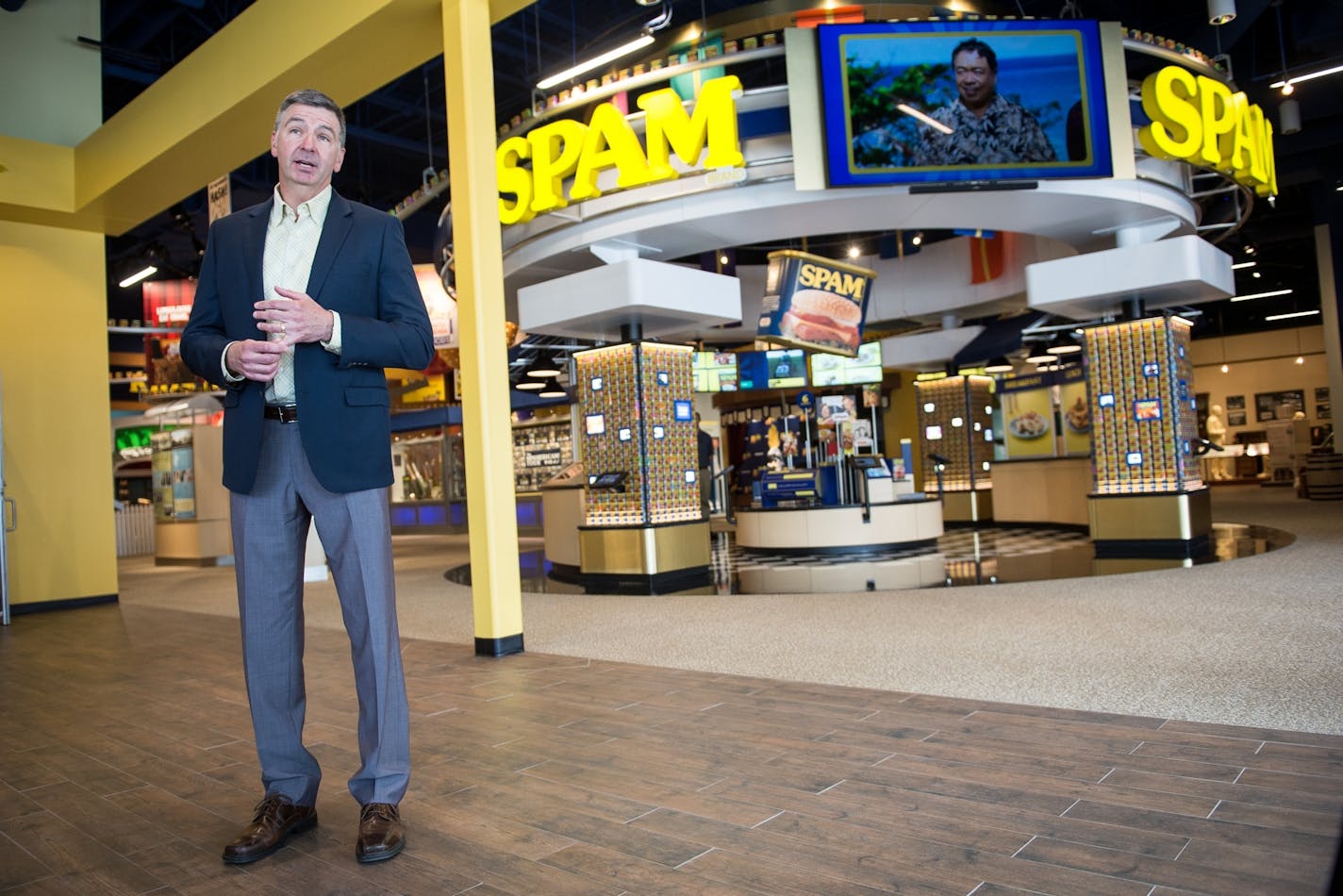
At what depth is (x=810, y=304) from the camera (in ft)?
34.6

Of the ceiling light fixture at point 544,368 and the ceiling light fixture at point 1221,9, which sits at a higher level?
the ceiling light fixture at point 1221,9

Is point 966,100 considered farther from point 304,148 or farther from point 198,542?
point 198,542

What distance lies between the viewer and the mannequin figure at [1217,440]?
23.2 meters

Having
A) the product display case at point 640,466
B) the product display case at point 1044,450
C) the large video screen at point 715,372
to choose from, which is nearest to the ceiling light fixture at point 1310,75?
the product display case at point 1044,450

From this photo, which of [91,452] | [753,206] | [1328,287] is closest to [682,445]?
[753,206]

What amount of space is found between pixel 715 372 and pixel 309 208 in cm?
1262

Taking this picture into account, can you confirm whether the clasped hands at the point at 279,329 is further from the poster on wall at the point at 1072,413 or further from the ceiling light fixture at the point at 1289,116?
the poster on wall at the point at 1072,413

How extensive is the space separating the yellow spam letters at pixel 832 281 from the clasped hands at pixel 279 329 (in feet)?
29.3

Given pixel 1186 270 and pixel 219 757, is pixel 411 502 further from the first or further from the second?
pixel 219 757

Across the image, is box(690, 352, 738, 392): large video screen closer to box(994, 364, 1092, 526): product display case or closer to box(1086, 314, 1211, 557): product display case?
box(994, 364, 1092, 526): product display case

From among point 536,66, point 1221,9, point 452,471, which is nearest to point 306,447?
point 1221,9

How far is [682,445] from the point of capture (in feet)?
30.0

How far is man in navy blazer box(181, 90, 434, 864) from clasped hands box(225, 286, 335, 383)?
7 cm

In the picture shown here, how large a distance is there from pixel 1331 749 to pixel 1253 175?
8212mm
